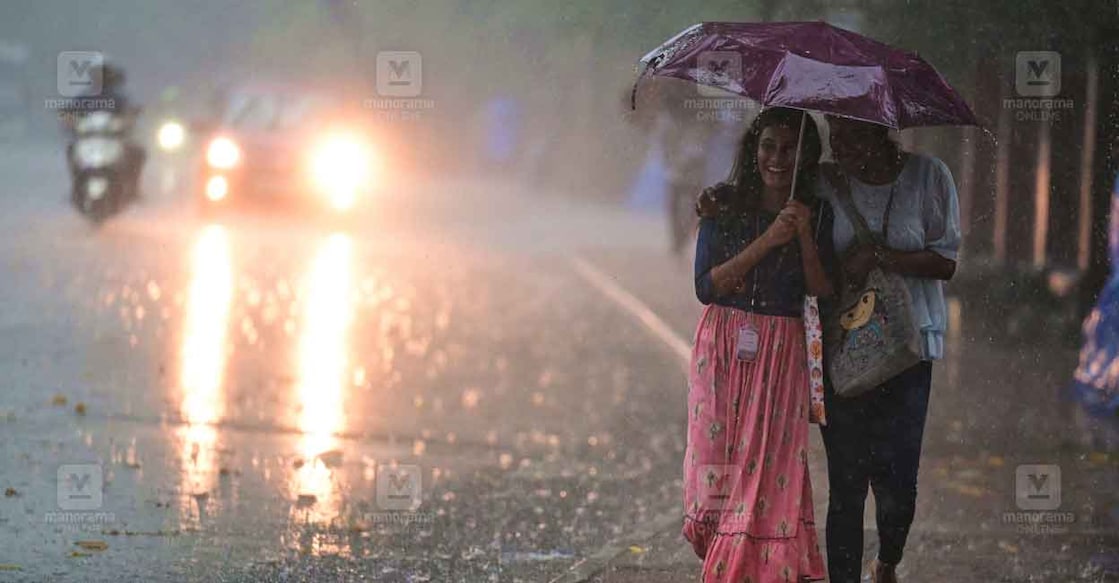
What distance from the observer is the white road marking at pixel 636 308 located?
1428 cm

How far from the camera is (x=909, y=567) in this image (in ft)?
22.7

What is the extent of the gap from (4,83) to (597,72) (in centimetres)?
674

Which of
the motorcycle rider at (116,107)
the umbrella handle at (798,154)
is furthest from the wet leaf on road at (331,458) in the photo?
the motorcycle rider at (116,107)

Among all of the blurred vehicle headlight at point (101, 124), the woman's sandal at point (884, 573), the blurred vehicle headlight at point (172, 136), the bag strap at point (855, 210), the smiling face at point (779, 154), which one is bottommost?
the woman's sandal at point (884, 573)

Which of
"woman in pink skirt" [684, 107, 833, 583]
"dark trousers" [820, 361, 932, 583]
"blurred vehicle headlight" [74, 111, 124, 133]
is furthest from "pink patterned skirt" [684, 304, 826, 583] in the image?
"blurred vehicle headlight" [74, 111, 124, 133]

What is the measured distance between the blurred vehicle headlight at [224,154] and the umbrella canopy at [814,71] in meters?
16.5

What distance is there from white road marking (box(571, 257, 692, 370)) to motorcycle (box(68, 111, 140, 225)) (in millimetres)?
5018

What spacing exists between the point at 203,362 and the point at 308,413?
5.92 feet

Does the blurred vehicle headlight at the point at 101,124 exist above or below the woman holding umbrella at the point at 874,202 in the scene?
above

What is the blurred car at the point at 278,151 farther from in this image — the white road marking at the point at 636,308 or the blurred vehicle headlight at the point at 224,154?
the white road marking at the point at 636,308

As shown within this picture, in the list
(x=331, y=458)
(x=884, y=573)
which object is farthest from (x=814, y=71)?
(x=331, y=458)

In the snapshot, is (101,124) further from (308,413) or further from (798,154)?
(798,154)

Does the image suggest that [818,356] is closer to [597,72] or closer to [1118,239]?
[1118,239]

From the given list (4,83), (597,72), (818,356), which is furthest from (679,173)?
(818,356)
